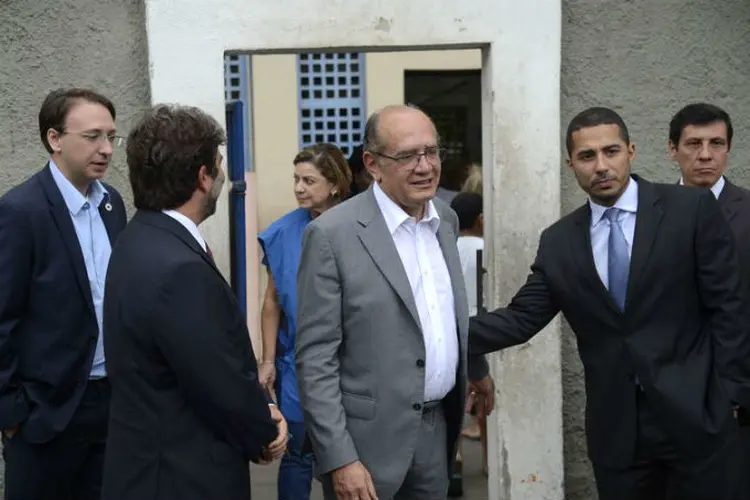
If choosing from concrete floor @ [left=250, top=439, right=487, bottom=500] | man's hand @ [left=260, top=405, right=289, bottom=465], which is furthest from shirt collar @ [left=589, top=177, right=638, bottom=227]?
concrete floor @ [left=250, top=439, right=487, bottom=500]

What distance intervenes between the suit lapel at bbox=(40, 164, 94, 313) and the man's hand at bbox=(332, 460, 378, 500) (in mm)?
1149

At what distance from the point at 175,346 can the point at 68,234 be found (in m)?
1.11

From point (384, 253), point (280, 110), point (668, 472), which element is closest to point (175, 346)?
point (384, 253)

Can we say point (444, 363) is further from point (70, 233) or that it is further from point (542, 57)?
point (542, 57)

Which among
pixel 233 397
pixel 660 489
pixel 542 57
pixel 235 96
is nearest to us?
pixel 233 397

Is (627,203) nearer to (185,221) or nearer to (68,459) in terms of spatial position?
(185,221)

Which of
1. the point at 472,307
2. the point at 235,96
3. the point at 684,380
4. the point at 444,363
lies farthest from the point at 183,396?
the point at 235,96

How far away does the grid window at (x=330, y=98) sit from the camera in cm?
971

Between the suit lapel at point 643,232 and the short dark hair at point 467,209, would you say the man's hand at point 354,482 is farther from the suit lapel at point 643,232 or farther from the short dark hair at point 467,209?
the short dark hair at point 467,209

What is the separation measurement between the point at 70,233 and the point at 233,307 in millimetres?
1075

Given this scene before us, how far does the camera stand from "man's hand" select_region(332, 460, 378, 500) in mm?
3615

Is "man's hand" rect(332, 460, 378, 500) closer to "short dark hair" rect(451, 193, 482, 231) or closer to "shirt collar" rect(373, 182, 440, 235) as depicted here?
"shirt collar" rect(373, 182, 440, 235)

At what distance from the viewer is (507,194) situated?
17.3 feet

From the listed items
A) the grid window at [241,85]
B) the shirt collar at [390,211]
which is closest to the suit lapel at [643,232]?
the shirt collar at [390,211]
